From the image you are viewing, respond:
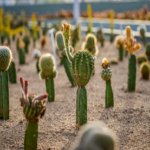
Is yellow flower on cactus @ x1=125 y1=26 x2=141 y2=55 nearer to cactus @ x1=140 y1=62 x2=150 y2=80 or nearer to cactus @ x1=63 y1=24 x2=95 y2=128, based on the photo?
cactus @ x1=140 y1=62 x2=150 y2=80

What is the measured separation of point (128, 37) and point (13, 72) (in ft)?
7.91

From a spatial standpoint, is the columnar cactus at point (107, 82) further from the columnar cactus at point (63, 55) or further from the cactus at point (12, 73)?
the cactus at point (12, 73)

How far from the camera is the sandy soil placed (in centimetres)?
336

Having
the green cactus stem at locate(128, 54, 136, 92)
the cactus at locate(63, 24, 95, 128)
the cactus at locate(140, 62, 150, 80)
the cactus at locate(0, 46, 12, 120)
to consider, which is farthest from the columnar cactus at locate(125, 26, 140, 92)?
the cactus at locate(0, 46, 12, 120)

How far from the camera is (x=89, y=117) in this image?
4059 mm

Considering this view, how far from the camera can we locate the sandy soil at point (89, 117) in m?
3.36

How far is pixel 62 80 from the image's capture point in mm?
6410

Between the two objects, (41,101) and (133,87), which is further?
(133,87)

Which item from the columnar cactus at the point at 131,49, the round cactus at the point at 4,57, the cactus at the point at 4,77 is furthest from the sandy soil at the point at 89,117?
the round cactus at the point at 4,57

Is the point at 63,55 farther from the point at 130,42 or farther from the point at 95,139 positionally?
the point at 95,139

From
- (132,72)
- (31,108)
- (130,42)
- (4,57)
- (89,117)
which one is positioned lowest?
(89,117)

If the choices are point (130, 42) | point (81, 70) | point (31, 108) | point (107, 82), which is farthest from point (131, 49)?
point (31, 108)

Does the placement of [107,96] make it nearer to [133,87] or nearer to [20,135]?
[133,87]

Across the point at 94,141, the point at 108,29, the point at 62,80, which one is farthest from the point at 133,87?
the point at 108,29
